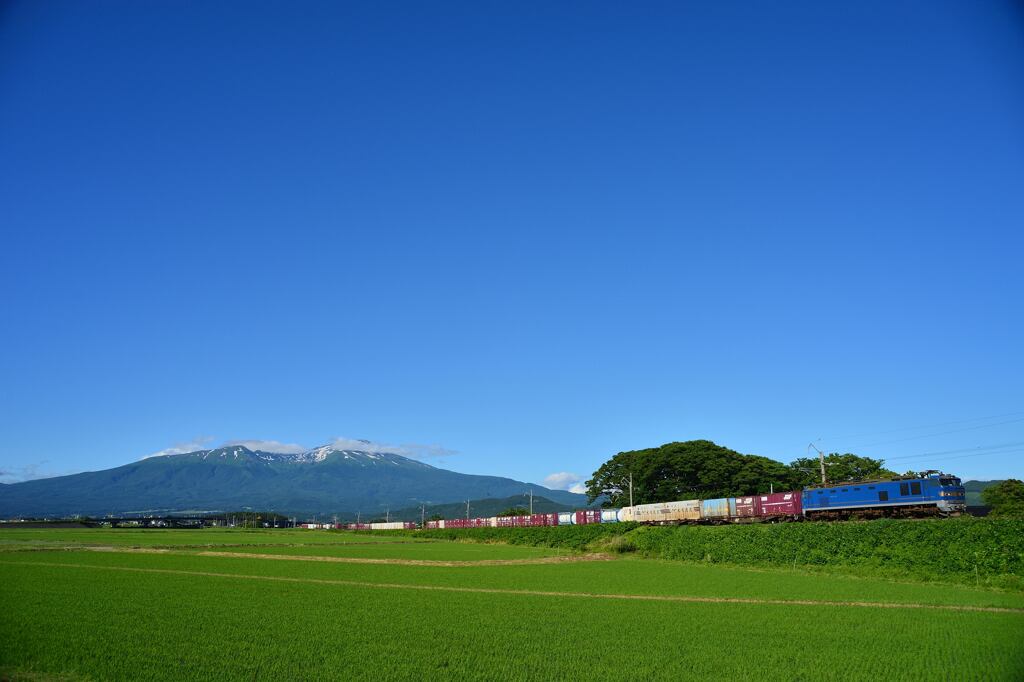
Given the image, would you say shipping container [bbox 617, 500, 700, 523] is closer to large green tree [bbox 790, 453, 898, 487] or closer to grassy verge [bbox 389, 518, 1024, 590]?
grassy verge [bbox 389, 518, 1024, 590]

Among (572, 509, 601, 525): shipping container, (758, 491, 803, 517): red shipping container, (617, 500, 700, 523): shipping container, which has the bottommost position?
(572, 509, 601, 525): shipping container

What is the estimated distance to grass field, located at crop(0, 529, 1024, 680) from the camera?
56.7 ft

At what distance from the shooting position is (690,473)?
11106 centimetres

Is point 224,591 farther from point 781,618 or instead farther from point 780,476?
point 780,476

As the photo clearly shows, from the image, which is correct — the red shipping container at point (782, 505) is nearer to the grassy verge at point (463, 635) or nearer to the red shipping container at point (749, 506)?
the red shipping container at point (749, 506)

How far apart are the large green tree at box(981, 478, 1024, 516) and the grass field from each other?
51449 mm

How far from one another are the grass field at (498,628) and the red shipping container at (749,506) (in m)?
26.1

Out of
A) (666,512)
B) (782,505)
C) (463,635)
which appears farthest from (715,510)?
(463,635)

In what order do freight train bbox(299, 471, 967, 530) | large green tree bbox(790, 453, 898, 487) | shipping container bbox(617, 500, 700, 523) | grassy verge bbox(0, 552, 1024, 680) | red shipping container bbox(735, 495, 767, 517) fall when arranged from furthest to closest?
large green tree bbox(790, 453, 898, 487) < shipping container bbox(617, 500, 700, 523) < red shipping container bbox(735, 495, 767, 517) < freight train bbox(299, 471, 967, 530) < grassy verge bbox(0, 552, 1024, 680)

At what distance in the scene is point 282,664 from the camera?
57.0ft

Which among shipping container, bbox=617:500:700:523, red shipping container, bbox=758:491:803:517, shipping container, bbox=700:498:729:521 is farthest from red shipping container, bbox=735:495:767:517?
shipping container, bbox=617:500:700:523

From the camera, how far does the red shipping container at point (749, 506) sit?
66.2 m

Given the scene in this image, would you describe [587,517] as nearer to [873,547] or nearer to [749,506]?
[749,506]

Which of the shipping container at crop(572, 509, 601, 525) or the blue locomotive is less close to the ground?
the blue locomotive
